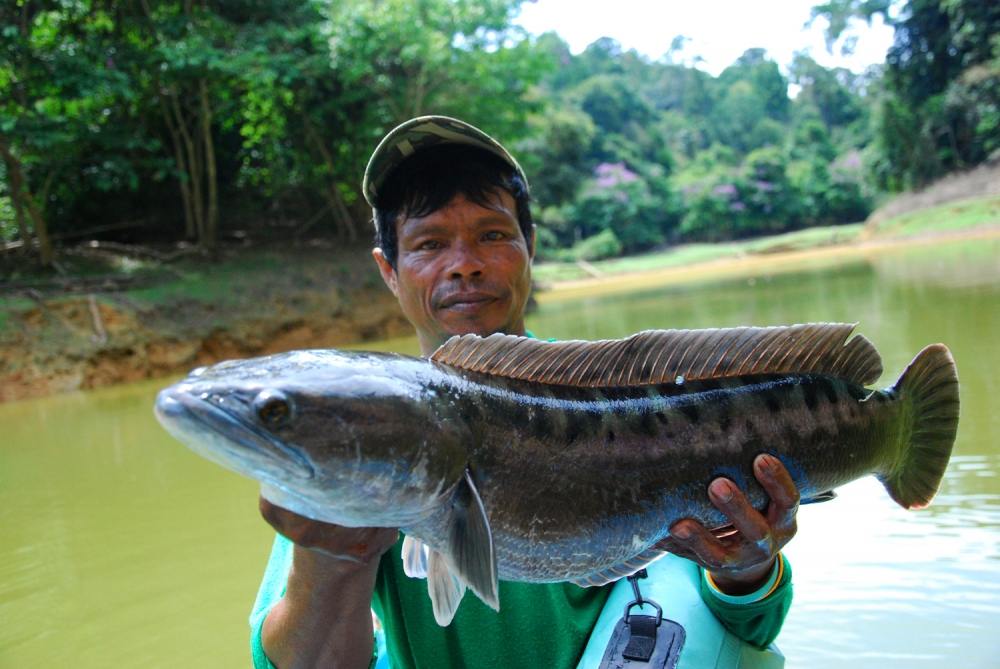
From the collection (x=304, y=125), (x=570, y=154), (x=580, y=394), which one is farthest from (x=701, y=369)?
(x=570, y=154)

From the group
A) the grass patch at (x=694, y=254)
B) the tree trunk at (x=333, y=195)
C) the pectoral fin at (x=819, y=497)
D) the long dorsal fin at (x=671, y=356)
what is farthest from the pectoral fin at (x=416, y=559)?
the grass patch at (x=694, y=254)

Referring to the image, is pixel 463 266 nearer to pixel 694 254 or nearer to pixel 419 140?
pixel 419 140

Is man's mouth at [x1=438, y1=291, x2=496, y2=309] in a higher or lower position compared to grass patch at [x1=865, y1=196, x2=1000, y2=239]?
higher

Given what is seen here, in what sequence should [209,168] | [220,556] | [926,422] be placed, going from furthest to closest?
[209,168] → [220,556] → [926,422]

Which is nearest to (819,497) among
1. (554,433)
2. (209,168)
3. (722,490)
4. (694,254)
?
(722,490)

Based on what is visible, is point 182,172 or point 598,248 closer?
point 182,172

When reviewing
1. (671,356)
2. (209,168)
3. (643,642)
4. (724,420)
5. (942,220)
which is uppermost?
(671,356)

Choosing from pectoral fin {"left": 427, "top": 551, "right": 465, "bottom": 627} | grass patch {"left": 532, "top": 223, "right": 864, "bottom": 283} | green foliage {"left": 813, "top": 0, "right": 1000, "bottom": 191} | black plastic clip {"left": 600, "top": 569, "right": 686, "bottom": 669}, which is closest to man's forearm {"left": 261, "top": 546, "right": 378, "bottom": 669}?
pectoral fin {"left": 427, "top": 551, "right": 465, "bottom": 627}

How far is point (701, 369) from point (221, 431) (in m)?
1.08

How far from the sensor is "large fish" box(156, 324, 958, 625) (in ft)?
4.06

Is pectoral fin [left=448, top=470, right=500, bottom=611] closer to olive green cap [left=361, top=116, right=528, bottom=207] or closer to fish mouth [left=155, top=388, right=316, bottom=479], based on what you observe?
fish mouth [left=155, top=388, right=316, bottom=479]

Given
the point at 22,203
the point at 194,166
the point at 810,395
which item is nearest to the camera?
the point at 810,395

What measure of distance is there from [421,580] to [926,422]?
141cm

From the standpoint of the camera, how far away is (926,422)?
1870mm
